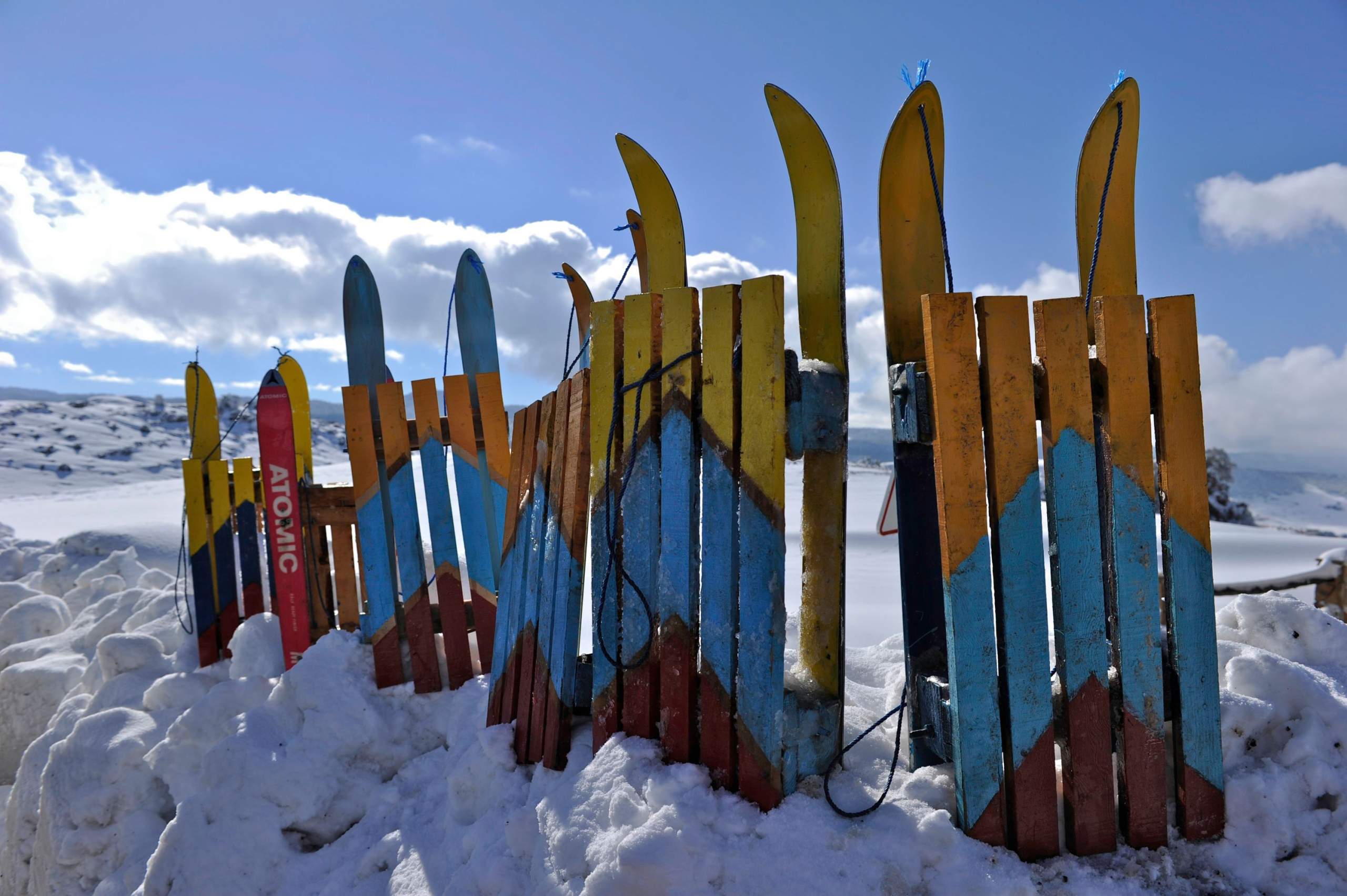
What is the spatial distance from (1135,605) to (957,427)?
76cm

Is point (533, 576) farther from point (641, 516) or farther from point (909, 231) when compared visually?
point (909, 231)

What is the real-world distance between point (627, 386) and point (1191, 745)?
2.02 m

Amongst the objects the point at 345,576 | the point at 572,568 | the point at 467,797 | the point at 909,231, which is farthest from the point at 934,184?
the point at 345,576

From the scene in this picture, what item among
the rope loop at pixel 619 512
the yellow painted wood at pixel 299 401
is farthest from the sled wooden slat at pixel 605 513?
the yellow painted wood at pixel 299 401

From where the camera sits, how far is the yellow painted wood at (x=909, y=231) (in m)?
2.58

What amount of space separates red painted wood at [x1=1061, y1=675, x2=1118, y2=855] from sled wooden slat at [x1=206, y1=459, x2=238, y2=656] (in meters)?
4.93

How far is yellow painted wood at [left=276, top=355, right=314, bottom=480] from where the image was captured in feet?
18.4

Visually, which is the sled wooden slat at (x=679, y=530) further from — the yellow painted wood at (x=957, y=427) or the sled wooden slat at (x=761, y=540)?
the yellow painted wood at (x=957, y=427)

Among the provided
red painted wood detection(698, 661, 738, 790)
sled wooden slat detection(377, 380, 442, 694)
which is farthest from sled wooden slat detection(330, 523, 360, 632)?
red painted wood detection(698, 661, 738, 790)

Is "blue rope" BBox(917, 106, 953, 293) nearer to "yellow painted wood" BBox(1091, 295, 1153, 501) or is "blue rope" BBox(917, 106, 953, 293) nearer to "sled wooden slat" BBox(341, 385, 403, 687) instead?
"yellow painted wood" BBox(1091, 295, 1153, 501)

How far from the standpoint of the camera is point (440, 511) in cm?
400

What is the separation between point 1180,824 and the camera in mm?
2207

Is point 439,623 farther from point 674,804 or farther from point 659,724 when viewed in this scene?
point 674,804

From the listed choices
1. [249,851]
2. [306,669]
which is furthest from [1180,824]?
[306,669]
